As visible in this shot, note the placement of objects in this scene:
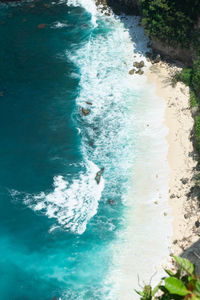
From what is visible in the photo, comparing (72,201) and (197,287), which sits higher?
(72,201)

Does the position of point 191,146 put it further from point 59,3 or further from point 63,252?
point 59,3

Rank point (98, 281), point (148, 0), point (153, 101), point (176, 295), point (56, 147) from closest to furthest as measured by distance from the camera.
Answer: point (176, 295) → point (98, 281) → point (56, 147) → point (153, 101) → point (148, 0)

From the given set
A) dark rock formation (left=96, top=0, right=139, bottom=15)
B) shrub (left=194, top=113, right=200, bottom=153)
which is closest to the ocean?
dark rock formation (left=96, top=0, right=139, bottom=15)

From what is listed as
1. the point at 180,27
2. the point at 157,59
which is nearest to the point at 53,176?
the point at 157,59

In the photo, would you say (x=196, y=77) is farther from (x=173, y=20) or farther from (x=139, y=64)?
(x=139, y=64)

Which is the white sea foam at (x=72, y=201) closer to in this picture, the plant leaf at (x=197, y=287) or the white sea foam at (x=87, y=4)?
the plant leaf at (x=197, y=287)

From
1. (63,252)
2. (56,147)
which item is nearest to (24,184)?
(56,147)
